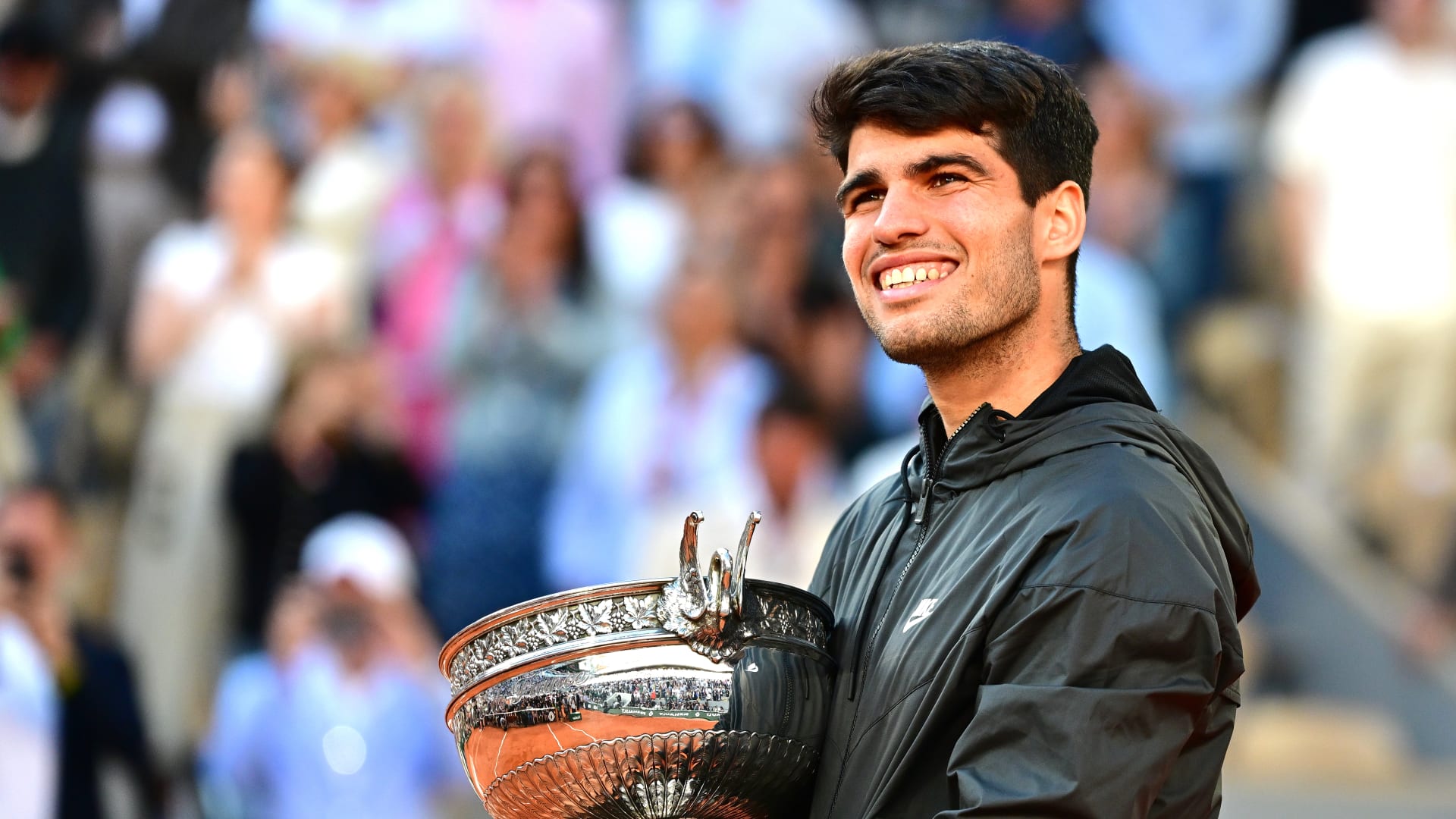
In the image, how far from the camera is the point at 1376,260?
29.0 ft

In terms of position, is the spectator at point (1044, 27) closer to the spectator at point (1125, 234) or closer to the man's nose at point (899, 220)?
the spectator at point (1125, 234)

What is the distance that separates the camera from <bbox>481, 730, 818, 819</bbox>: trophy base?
2061mm

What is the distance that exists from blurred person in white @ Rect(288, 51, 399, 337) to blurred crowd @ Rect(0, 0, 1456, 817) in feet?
0.08

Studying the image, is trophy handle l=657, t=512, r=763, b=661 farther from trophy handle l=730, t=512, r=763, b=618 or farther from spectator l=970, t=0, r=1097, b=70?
spectator l=970, t=0, r=1097, b=70

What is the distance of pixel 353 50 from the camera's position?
31.7 feet

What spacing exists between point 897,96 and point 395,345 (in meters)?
7.36

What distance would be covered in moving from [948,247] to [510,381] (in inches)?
279

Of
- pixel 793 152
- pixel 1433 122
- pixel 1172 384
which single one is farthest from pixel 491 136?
pixel 1433 122

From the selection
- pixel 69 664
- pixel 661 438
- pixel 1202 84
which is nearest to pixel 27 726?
pixel 69 664

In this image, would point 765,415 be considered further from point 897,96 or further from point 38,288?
point 897,96

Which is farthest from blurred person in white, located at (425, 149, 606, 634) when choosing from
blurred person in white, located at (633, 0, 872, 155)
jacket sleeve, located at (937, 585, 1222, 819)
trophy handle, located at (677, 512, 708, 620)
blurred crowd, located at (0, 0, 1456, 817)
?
jacket sleeve, located at (937, 585, 1222, 819)

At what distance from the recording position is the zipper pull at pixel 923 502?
2295mm

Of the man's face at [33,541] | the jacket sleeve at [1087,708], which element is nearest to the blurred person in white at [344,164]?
the man's face at [33,541]

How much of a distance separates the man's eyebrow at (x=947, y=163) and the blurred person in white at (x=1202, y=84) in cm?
704
